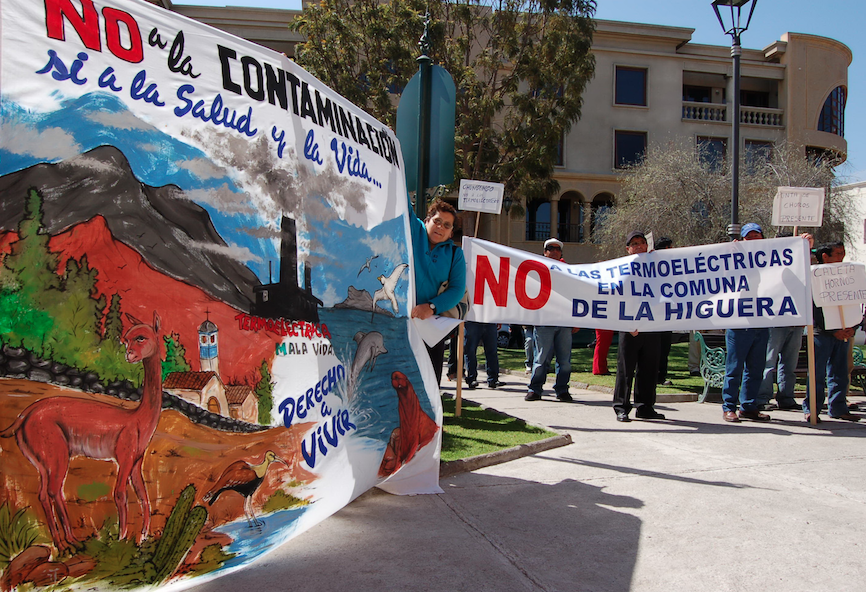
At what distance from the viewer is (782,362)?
25.8 ft

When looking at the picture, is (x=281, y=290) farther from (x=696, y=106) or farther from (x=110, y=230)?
(x=696, y=106)

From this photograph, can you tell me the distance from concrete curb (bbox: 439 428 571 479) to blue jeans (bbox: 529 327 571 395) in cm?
264

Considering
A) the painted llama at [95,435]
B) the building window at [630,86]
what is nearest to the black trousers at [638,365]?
the painted llama at [95,435]

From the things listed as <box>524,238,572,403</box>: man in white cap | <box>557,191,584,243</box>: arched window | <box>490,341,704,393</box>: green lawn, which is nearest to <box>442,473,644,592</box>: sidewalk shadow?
<box>524,238,572,403</box>: man in white cap

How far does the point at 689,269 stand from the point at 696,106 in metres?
28.4

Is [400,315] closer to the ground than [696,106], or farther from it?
closer to the ground

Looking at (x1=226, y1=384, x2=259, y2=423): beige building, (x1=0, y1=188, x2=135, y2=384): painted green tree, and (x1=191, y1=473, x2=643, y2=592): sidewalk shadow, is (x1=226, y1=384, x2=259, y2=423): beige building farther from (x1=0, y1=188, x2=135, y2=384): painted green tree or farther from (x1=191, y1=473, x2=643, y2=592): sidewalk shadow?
(x1=191, y1=473, x2=643, y2=592): sidewalk shadow

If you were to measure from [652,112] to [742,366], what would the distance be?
2735 centimetres

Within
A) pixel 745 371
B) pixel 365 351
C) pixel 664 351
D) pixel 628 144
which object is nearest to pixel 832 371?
pixel 745 371

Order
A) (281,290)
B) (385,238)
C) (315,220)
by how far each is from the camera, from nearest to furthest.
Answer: (281,290)
(315,220)
(385,238)

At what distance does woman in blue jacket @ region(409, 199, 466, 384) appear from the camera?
14.5 feet

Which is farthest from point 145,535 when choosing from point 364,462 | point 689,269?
point 689,269

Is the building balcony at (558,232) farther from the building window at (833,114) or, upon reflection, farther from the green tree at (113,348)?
the green tree at (113,348)

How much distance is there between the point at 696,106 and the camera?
3225 centimetres
